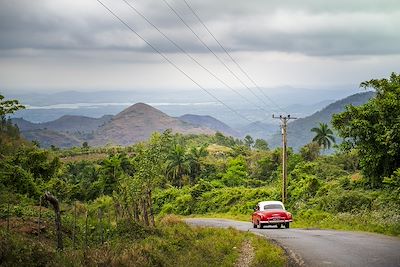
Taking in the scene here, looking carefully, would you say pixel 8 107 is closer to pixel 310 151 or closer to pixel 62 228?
pixel 62 228

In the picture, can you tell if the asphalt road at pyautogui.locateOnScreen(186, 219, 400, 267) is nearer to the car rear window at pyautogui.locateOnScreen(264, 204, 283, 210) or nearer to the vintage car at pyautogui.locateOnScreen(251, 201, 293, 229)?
the vintage car at pyautogui.locateOnScreen(251, 201, 293, 229)

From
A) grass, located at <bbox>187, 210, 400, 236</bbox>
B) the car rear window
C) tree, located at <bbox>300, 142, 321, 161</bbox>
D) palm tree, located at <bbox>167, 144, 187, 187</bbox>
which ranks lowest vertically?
grass, located at <bbox>187, 210, 400, 236</bbox>

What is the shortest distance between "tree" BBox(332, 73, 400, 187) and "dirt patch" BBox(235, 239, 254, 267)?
1489cm

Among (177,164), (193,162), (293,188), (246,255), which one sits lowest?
(246,255)

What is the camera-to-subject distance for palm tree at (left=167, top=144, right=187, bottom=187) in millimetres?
97375

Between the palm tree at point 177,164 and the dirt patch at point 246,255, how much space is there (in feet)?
250

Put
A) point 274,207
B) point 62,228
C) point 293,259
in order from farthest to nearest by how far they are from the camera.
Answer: point 274,207
point 62,228
point 293,259

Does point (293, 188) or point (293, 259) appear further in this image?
point (293, 188)

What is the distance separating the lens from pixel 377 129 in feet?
107

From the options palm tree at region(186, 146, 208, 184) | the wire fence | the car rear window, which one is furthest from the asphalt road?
palm tree at region(186, 146, 208, 184)

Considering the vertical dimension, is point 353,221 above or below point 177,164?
below

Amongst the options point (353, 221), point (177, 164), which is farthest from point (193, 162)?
point (353, 221)

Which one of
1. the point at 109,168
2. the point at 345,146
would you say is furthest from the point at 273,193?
the point at 109,168

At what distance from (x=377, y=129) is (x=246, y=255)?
1871 cm
